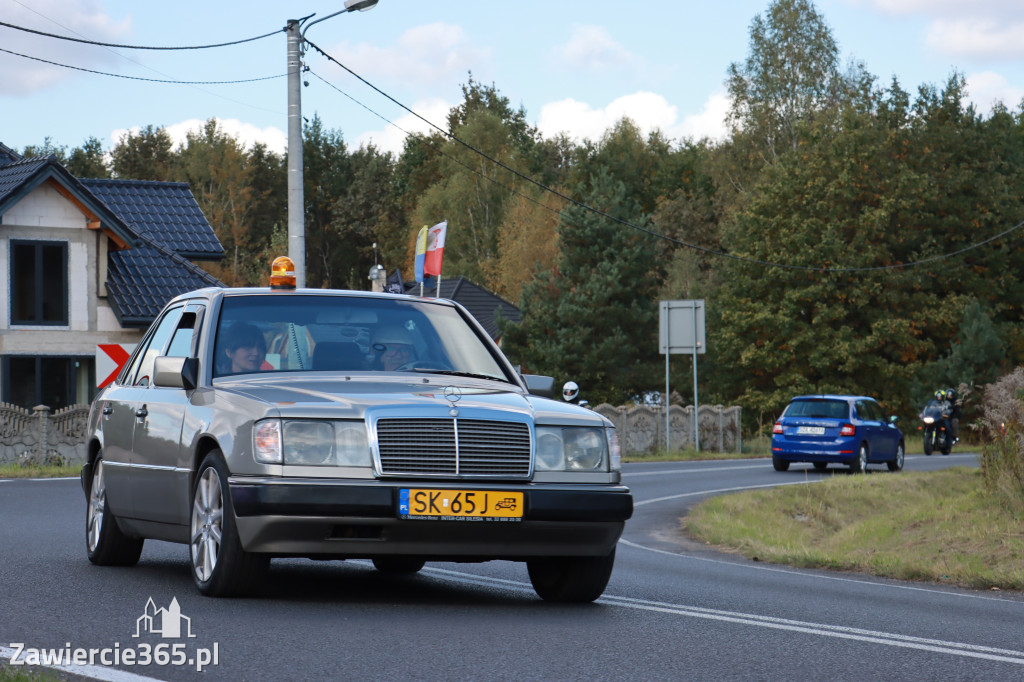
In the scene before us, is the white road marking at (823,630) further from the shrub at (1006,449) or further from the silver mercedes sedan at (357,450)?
the shrub at (1006,449)

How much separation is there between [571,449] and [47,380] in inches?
1120

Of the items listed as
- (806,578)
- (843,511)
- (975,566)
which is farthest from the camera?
(843,511)

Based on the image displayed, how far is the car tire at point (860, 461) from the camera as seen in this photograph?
102 feet

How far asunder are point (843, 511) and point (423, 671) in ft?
60.3

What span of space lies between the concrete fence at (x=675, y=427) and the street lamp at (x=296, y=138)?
1509 centimetres

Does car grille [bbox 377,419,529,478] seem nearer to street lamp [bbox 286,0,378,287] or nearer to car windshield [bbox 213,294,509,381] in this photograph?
car windshield [bbox 213,294,509,381]

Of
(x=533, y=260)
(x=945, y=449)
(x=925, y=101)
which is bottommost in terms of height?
(x=945, y=449)

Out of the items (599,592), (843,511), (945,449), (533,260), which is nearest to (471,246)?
(533,260)

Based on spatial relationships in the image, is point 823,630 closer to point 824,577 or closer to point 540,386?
point 540,386

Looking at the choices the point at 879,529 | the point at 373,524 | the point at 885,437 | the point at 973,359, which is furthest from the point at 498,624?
the point at 973,359

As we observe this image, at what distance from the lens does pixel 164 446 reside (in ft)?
30.1

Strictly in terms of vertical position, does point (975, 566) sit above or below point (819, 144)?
below

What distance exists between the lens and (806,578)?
1245 centimetres

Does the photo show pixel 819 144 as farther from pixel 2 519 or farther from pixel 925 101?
pixel 2 519
